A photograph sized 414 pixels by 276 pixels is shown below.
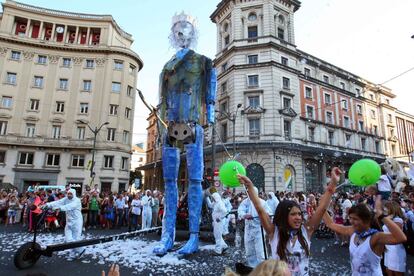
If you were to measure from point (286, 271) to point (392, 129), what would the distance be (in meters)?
54.2

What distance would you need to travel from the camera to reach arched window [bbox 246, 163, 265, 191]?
27219 mm

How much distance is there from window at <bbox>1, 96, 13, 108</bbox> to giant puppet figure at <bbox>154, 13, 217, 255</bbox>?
3304 centimetres

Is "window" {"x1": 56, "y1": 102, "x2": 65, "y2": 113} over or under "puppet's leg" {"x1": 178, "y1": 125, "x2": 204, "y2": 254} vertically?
over

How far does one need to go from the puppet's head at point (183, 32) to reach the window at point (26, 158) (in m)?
30.7

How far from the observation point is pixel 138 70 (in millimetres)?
38781

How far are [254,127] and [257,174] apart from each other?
5084 mm

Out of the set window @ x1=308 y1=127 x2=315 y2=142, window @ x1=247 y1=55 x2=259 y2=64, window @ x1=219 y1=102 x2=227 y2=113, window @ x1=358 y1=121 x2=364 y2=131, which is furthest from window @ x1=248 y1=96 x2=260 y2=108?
window @ x1=358 y1=121 x2=364 y2=131

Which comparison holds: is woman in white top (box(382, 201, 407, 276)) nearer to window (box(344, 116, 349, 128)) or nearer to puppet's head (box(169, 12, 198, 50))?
puppet's head (box(169, 12, 198, 50))

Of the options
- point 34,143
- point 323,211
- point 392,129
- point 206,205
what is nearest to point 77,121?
point 34,143

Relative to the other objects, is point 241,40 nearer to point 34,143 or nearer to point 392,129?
point 34,143

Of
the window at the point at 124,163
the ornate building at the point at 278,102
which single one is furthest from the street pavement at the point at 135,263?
the window at the point at 124,163

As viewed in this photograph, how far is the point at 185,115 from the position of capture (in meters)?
6.55

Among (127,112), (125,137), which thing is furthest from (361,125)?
(125,137)

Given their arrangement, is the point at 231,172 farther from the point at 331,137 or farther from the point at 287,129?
Answer: the point at 331,137
